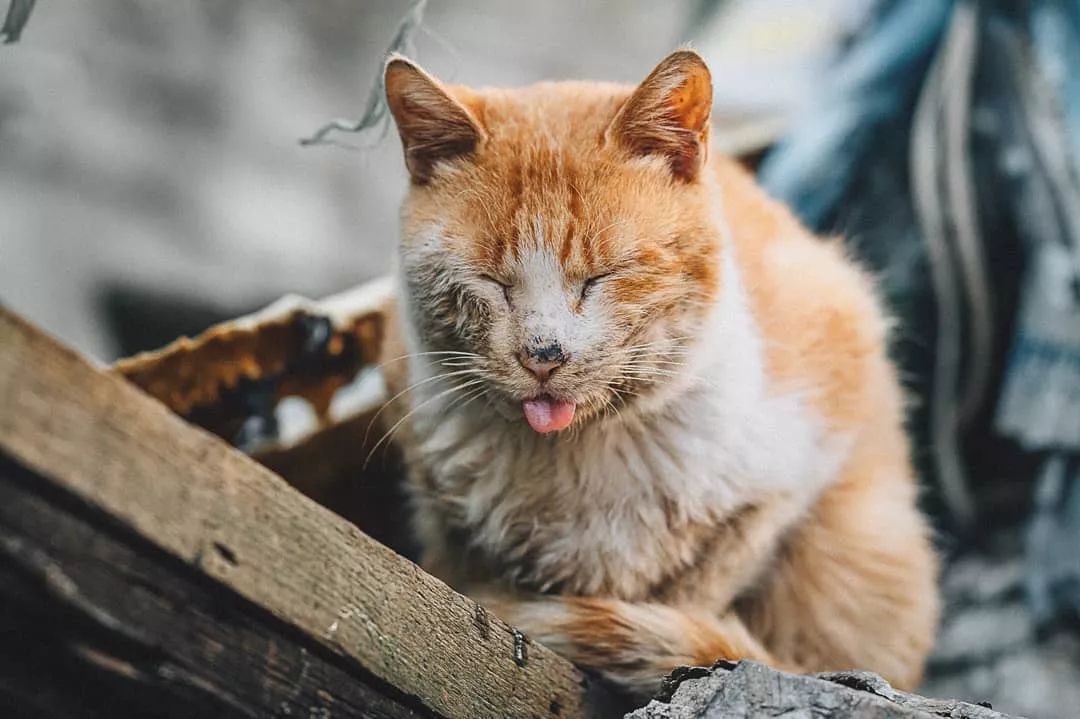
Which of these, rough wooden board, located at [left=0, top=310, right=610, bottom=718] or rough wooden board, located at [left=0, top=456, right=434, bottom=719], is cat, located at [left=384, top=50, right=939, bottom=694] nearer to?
rough wooden board, located at [left=0, top=310, right=610, bottom=718]

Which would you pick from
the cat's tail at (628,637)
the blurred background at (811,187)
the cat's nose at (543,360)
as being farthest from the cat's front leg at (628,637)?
the blurred background at (811,187)

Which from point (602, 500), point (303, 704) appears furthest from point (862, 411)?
point (303, 704)

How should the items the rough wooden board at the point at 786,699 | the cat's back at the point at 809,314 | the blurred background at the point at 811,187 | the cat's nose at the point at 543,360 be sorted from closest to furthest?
the rough wooden board at the point at 786,699, the cat's nose at the point at 543,360, the cat's back at the point at 809,314, the blurred background at the point at 811,187

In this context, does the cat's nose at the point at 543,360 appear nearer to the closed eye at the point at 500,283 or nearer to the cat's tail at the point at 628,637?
the closed eye at the point at 500,283

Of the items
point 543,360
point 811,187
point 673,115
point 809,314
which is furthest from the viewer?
point 811,187

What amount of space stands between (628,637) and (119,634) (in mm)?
722

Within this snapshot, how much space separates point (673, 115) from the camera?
4.37ft

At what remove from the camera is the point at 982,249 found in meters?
2.31

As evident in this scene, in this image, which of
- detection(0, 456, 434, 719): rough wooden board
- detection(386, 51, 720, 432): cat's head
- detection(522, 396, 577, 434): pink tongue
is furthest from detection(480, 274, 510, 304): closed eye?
detection(0, 456, 434, 719): rough wooden board

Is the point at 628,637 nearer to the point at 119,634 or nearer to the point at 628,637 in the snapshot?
the point at 628,637

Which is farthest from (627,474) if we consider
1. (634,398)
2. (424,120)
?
(424,120)

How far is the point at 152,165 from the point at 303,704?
6.92ft

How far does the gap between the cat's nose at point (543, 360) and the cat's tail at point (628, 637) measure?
0.38m

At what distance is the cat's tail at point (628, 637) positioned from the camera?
4.50 feet
